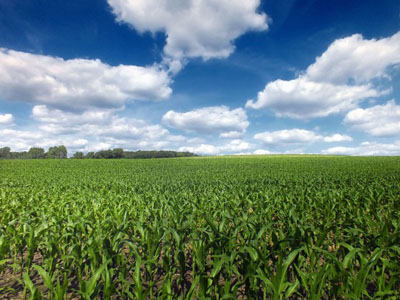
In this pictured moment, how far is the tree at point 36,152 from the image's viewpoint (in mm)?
136038

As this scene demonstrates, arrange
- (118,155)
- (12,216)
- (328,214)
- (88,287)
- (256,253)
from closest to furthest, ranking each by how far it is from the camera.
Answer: (88,287)
(256,253)
(328,214)
(12,216)
(118,155)

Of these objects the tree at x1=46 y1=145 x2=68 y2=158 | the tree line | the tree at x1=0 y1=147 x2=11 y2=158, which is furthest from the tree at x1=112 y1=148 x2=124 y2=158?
the tree at x1=0 y1=147 x2=11 y2=158

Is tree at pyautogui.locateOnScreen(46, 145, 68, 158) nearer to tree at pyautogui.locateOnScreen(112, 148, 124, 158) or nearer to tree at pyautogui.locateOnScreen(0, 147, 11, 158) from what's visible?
tree at pyautogui.locateOnScreen(0, 147, 11, 158)

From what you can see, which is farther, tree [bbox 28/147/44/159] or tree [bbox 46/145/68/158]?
tree [bbox 28/147/44/159]

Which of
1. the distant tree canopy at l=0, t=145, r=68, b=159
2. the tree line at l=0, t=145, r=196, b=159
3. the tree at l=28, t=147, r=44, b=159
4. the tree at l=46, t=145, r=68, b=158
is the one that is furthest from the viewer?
the tree at l=28, t=147, r=44, b=159

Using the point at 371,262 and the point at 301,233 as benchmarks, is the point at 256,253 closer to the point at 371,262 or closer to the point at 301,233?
the point at 301,233

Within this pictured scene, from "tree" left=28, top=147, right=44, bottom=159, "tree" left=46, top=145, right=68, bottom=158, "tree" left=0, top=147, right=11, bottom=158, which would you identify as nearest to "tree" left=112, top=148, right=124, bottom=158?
"tree" left=46, top=145, right=68, bottom=158

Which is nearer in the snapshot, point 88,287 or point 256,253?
point 88,287

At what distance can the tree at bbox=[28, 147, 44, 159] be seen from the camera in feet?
446

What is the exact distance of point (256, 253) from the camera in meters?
3.11

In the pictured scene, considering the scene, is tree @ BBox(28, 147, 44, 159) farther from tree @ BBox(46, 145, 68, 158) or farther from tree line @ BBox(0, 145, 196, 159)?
tree @ BBox(46, 145, 68, 158)

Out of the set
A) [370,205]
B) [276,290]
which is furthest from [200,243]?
[370,205]

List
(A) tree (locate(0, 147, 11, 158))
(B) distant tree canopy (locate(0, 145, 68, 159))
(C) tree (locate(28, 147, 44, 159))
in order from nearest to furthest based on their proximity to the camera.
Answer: (A) tree (locate(0, 147, 11, 158))
(B) distant tree canopy (locate(0, 145, 68, 159))
(C) tree (locate(28, 147, 44, 159))

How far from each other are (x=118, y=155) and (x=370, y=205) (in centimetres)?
11073
